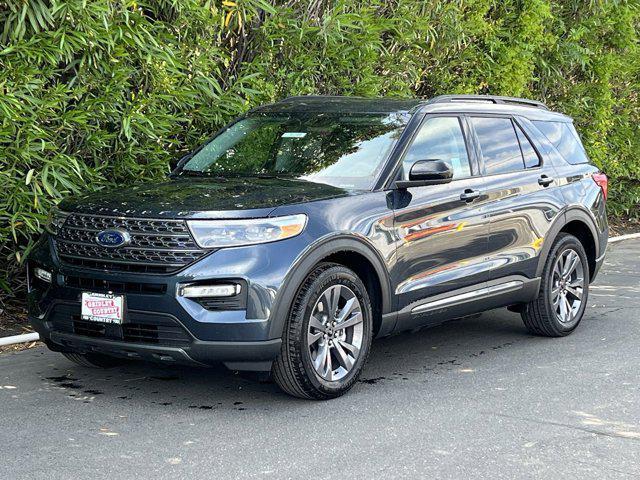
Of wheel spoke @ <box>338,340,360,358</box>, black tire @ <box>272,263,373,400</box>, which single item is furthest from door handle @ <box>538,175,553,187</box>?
wheel spoke @ <box>338,340,360,358</box>

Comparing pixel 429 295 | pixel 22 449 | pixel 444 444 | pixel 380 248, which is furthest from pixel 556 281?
pixel 22 449

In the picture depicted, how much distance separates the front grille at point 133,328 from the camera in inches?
218

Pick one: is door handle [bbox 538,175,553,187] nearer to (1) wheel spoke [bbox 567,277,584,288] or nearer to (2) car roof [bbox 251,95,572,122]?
(2) car roof [bbox 251,95,572,122]

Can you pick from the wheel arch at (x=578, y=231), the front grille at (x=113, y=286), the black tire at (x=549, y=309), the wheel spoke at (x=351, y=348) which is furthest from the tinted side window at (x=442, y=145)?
the front grille at (x=113, y=286)

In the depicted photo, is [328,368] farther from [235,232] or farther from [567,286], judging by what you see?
[567,286]

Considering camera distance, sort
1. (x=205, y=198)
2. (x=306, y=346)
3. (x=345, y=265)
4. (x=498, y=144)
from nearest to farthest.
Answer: (x=306, y=346) → (x=205, y=198) → (x=345, y=265) → (x=498, y=144)

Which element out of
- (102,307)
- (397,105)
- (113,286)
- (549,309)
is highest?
(397,105)

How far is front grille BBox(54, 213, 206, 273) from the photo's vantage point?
554 centimetres

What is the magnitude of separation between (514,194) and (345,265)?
1683mm

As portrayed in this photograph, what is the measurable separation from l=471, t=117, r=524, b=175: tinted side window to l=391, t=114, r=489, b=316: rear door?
0.18 meters

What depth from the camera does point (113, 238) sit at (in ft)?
18.6

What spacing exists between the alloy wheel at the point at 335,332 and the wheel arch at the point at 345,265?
209 millimetres

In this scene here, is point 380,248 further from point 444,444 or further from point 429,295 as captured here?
point 444,444

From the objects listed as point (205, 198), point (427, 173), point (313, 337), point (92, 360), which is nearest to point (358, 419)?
point (313, 337)
